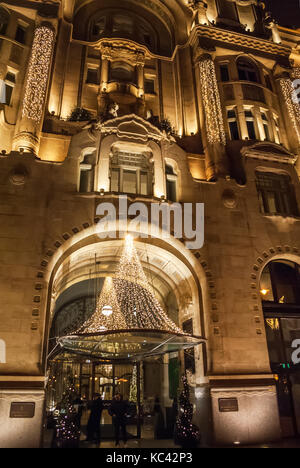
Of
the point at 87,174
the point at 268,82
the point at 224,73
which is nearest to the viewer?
the point at 87,174

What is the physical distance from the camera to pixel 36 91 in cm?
2250

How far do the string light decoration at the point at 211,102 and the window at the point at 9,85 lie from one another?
521 inches

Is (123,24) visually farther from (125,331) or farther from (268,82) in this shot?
(125,331)

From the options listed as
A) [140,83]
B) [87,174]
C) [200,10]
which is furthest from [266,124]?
[87,174]

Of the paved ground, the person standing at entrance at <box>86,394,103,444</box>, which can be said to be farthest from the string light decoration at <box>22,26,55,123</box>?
the paved ground

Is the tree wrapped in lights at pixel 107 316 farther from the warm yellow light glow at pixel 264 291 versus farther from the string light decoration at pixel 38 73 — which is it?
the string light decoration at pixel 38 73

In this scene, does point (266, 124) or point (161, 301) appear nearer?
point (161, 301)

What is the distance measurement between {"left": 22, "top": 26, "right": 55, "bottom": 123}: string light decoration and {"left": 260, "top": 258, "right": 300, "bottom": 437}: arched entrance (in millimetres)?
17183

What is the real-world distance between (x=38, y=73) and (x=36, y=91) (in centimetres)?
154

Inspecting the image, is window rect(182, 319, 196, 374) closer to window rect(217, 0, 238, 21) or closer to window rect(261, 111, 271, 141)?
window rect(261, 111, 271, 141)

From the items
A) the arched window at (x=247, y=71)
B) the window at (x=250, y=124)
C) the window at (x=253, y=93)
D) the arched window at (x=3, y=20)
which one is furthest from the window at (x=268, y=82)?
the arched window at (x=3, y=20)

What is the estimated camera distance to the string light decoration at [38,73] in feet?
71.4

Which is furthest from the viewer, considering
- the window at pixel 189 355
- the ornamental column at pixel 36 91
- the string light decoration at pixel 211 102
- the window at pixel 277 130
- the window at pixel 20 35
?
the window at pixel 277 130

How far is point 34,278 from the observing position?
1681cm
